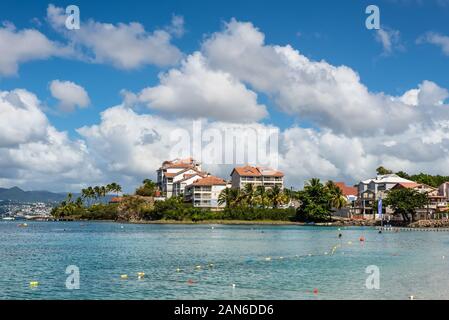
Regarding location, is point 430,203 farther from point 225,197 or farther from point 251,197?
point 225,197

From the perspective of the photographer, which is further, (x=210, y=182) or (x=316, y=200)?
(x=210, y=182)

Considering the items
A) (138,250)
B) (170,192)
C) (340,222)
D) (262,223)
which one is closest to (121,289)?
(138,250)

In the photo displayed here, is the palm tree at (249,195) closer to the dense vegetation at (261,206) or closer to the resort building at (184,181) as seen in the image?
the dense vegetation at (261,206)

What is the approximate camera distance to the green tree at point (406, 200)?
145125 mm

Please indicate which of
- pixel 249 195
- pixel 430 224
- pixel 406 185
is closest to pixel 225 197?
pixel 249 195

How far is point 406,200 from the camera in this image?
5748 inches

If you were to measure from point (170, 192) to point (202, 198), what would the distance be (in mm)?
30572

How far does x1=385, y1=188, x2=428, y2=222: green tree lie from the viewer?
145 m

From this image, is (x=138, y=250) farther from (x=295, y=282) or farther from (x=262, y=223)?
(x=262, y=223)

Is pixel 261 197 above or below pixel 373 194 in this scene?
below

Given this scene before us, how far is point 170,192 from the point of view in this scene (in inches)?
7726

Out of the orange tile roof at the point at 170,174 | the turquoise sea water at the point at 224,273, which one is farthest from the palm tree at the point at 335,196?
the turquoise sea water at the point at 224,273

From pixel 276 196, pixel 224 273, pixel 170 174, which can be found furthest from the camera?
pixel 170 174
